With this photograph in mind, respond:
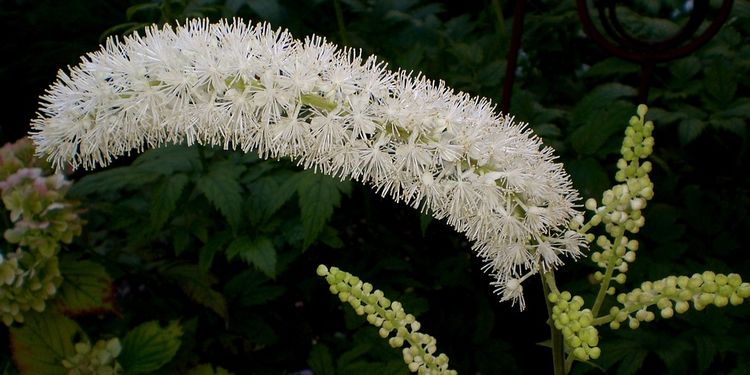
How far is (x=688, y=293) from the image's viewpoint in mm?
666

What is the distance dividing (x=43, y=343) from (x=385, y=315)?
2.66 ft

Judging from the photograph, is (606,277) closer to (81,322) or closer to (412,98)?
(412,98)

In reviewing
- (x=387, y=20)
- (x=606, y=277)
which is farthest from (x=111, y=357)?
(x=387, y=20)

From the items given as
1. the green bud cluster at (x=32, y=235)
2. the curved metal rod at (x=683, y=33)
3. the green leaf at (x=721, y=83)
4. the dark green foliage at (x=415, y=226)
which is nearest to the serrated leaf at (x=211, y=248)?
the dark green foliage at (x=415, y=226)

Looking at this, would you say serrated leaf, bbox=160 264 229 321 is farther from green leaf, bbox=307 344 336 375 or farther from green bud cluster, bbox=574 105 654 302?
green bud cluster, bbox=574 105 654 302

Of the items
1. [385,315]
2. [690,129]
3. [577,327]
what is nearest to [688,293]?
[577,327]

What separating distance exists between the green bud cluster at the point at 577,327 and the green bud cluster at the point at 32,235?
0.95 m

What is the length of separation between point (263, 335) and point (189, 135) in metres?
0.80

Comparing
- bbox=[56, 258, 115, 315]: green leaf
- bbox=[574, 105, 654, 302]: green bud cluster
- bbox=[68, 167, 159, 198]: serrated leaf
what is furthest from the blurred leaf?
bbox=[56, 258, 115, 315]: green leaf

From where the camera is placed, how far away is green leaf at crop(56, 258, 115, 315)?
137 centimetres

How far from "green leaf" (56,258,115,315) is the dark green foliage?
12cm

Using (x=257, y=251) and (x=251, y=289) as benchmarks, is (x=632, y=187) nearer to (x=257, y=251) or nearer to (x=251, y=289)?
(x=257, y=251)

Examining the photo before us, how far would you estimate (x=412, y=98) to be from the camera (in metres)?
0.80

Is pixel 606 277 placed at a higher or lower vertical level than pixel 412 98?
lower
